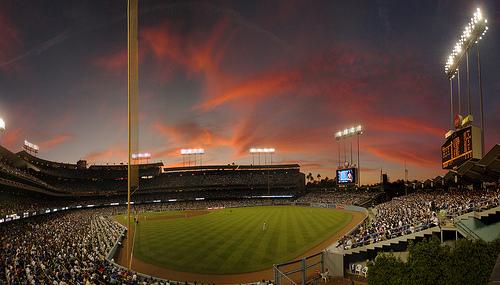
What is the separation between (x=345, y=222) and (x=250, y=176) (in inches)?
2703

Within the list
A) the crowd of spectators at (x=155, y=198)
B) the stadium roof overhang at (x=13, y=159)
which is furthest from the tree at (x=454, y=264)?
the crowd of spectators at (x=155, y=198)

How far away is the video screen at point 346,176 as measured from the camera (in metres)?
61.3

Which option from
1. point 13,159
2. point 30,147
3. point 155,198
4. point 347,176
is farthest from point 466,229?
point 155,198

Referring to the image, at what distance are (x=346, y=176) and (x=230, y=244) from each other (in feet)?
114

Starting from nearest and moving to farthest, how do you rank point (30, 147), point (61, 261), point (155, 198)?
1. point (61, 261)
2. point (30, 147)
3. point (155, 198)

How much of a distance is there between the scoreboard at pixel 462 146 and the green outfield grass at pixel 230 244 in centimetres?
1450

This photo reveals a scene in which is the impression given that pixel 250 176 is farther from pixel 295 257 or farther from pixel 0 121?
pixel 295 257

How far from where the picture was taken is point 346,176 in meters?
62.5

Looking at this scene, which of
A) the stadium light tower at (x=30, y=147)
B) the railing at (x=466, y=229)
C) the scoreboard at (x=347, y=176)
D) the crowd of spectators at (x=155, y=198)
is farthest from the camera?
the stadium light tower at (x=30, y=147)

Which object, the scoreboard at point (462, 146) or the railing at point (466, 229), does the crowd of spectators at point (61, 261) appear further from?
the scoreboard at point (462, 146)

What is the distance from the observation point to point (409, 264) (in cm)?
1224

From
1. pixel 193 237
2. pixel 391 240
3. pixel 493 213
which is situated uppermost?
pixel 493 213

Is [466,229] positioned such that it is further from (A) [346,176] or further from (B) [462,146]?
(A) [346,176]

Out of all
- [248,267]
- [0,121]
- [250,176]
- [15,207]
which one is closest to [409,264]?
[248,267]
